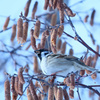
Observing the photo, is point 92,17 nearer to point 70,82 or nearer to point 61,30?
point 61,30

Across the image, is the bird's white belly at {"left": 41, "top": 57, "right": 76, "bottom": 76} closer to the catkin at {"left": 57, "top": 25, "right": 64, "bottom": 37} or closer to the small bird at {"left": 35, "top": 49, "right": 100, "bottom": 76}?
the small bird at {"left": 35, "top": 49, "right": 100, "bottom": 76}

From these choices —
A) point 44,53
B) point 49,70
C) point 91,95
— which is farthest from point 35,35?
point 91,95

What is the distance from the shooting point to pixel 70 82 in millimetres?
2133

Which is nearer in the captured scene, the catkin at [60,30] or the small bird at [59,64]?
the catkin at [60,30]

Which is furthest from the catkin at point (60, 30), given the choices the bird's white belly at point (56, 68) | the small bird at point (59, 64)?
Result: the bird's white belly at point (56, 68)

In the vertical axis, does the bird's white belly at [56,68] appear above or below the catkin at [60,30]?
below

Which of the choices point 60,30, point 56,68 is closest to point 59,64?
point 56,68

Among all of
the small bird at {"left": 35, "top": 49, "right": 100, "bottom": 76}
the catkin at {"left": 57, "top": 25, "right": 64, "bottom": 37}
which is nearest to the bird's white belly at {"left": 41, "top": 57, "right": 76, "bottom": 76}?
the small bird at {"left": 35, "top": 49, "right": 100, "bottom": 76}

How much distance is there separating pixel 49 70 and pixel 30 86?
127 centimetres

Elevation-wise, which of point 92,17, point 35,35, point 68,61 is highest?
point 92,17

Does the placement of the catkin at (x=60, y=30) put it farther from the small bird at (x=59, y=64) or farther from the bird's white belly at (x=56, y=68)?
the bird's white belly at (x=56, y=68)

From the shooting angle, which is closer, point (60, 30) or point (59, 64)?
point (60, 30)

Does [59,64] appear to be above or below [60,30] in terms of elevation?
below

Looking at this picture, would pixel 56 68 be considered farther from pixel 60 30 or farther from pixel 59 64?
pixel 60 30
